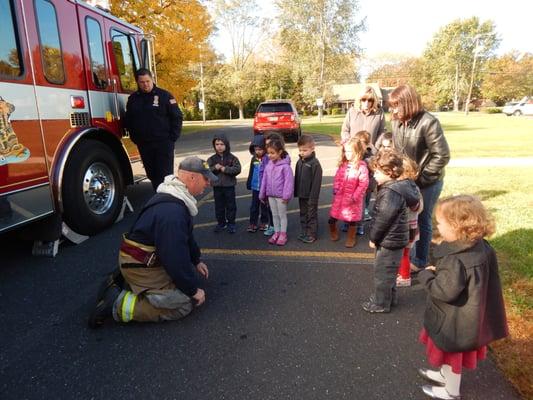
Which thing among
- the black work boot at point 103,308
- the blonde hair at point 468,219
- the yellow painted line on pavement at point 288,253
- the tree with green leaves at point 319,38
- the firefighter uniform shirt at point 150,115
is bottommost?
the yellow painted line on pavement at point 288,253

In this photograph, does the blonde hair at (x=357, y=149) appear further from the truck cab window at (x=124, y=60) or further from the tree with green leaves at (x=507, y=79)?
the tree with green leaves at (x=507, y=79)

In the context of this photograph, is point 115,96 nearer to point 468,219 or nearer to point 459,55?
point 468,219

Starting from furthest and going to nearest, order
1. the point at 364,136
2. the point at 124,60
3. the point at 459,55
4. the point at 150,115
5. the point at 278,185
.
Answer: the point at 459,55 → the point at 124,60 → the point at 150,115 → the point at 364,136 → the point at 278,185

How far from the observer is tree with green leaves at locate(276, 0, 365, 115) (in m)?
31.9

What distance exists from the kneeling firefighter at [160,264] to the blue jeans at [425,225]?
218 cm

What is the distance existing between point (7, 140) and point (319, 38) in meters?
33.3

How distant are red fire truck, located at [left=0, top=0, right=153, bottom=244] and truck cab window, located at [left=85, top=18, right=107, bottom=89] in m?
0.01

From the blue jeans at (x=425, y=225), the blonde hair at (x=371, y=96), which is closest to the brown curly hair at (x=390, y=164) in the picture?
the blue jeans at (x=425, y=225)

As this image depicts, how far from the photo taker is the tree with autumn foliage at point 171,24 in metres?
12.7

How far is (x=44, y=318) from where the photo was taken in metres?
2.98

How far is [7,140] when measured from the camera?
3346 mm

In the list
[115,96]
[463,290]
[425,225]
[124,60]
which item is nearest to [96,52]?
[115,96]

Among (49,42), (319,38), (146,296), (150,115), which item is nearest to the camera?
(146,296)

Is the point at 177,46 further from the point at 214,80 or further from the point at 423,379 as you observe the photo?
the point at 214,80
